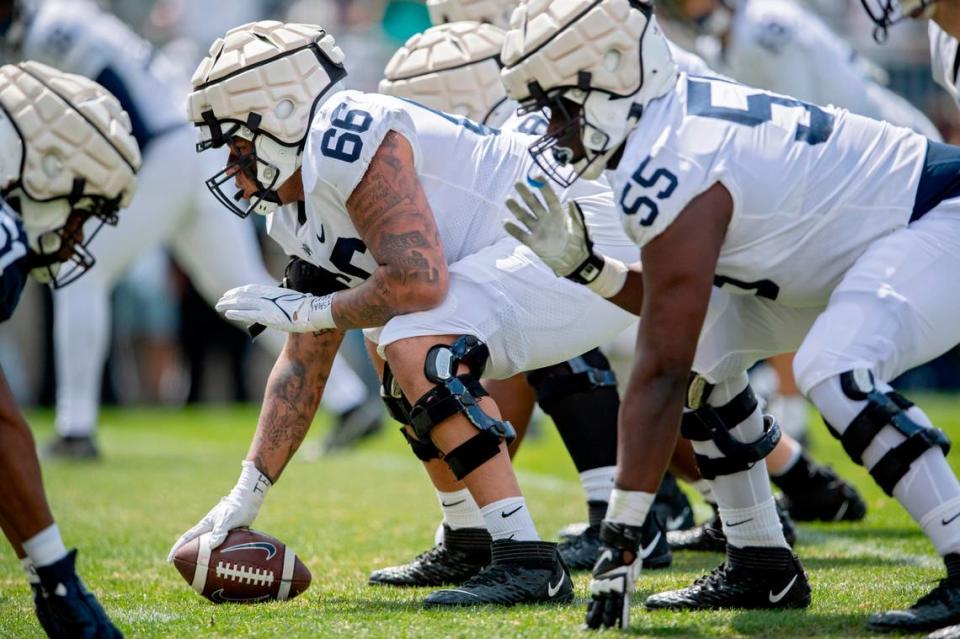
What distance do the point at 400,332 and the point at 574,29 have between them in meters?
0.96

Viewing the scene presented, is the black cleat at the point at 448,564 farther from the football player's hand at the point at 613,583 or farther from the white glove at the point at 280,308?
the football player's hand at the point at 613,583

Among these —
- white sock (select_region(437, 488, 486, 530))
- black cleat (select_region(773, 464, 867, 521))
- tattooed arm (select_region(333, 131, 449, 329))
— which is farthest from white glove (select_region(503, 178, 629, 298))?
black cleat (select_region(773, 464, 867, 521))

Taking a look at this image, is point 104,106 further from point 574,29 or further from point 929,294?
point 929,294

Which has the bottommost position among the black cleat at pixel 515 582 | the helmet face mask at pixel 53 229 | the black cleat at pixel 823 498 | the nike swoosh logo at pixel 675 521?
the black cleat at pixel 823 498

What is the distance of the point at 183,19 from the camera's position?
532 inches

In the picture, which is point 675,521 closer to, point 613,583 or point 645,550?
point 645,550

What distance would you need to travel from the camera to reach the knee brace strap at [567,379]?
4699 mm

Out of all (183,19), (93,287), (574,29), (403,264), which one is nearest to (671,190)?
(574,29)

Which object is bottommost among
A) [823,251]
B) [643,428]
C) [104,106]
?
[643,428]

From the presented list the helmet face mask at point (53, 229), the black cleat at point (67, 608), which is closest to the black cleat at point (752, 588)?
the black cleat at point (67, 608)

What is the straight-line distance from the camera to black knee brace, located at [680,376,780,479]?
3.83 meters

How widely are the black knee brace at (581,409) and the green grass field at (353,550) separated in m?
0.41

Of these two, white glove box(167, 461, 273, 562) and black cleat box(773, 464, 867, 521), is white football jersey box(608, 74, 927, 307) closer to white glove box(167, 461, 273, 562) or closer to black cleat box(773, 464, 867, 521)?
white glove box(167, 461, 273, 562)

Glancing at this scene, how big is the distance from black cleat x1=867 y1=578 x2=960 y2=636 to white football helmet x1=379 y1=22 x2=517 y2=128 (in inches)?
91.6
